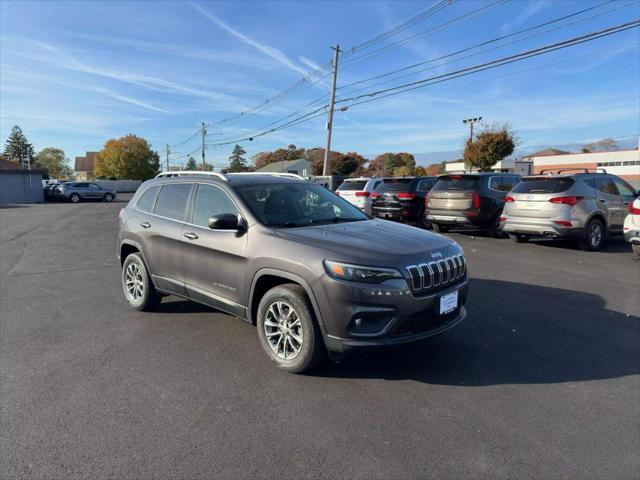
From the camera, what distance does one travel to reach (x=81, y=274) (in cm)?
797

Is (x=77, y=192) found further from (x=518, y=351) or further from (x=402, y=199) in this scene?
(x=518, y=351)

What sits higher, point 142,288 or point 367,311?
point 367,311

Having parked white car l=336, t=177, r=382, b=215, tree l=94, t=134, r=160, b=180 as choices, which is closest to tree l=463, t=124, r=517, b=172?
parked white car l=336, t=177, r=382, b=215

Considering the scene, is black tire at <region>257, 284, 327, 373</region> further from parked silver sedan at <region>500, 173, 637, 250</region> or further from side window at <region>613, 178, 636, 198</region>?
side window at <region>613, 178, 636, 198</region>

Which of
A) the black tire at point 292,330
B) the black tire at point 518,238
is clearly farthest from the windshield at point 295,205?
the black tire at point 518,238

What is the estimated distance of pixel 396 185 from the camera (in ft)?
47.8

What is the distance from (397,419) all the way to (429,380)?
70cm

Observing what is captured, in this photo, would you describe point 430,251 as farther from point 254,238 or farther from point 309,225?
point 254,238

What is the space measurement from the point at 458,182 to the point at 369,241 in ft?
29.3

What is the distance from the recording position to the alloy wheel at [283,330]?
12.4 ft

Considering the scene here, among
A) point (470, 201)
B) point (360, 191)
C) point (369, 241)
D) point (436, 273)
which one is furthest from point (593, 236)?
point (369, 241)

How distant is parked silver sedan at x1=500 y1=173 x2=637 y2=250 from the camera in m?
9.37

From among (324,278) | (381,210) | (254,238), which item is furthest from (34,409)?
(381,210)

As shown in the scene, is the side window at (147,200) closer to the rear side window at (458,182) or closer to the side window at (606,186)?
the rear side window at (458,182)
